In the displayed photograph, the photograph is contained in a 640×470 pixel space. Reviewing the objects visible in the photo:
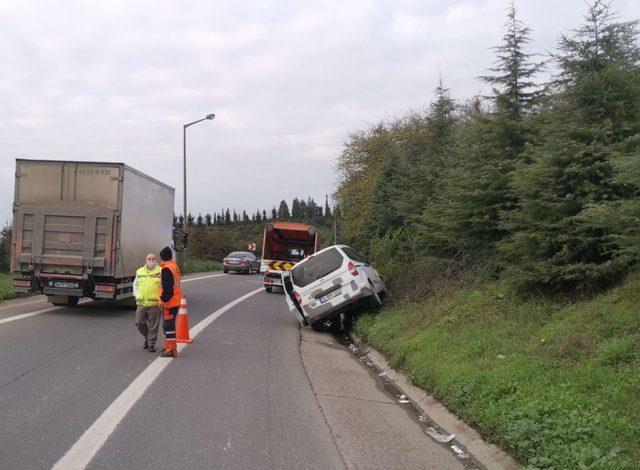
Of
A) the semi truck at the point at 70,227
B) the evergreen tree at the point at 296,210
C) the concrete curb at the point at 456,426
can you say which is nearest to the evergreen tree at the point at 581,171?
the concrete curb at the point at 456,426

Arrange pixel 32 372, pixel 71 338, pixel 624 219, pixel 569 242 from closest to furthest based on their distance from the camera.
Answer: pixel 624 219, pixel 32 372, pixel 569 242, pixel 71 338

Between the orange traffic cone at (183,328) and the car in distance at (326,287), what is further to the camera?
the car in distance at (326,287)

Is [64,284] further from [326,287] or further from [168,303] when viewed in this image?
[326,287]

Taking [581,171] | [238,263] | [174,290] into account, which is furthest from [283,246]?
[581,171]

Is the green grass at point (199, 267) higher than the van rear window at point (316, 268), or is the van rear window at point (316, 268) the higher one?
the van rear window at point (316, 268)

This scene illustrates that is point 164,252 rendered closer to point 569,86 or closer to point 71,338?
point 71,338

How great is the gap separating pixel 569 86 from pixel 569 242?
271cm

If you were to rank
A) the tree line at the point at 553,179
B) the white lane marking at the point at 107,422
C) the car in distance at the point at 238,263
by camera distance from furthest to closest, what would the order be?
1. the car in distance at the point at 238,263
2. the tree line at the point at 553,179
3. the white lane marking at the point at 107,422

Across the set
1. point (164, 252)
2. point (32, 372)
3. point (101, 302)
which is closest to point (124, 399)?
point (32, 372)

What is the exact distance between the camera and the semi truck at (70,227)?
42.5 feet

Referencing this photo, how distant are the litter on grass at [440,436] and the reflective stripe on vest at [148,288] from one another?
16.7 feet

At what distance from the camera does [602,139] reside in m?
8.97

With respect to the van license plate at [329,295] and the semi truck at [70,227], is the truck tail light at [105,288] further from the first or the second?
the van license plate at [329,295]

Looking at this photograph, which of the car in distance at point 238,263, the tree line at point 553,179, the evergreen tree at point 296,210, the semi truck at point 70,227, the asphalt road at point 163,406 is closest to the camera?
the asphalt road at point 163,406
